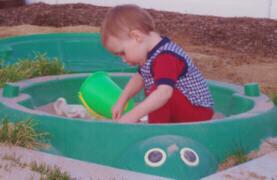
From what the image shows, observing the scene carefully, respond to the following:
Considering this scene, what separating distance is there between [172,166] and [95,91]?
3.34 feet

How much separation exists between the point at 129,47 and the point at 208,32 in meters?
5.32

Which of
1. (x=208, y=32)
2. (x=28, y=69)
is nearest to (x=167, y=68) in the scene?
(x=28, y=69)

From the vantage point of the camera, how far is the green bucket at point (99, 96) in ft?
9.13

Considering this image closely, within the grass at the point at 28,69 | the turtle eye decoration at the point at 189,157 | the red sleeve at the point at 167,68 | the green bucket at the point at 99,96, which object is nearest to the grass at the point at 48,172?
the turtle eye decoration at the point at 189,157

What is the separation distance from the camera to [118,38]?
2.14 meters

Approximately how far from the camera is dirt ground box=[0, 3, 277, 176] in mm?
5148

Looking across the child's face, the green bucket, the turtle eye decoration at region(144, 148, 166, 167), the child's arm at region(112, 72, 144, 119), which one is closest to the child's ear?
the child's face

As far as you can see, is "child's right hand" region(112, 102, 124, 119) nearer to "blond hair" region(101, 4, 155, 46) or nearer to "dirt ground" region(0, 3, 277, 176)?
→ "blond hair" region(101, 4, 155, 46)

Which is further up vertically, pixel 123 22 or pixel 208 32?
pixel 123 22

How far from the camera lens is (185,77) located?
233cm

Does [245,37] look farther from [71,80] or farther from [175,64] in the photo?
[175,64]

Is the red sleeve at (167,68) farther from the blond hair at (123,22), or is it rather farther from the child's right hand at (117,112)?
the child's right hand at (117,112)

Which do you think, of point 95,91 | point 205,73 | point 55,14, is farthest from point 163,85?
point 55,14

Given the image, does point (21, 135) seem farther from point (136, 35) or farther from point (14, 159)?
point (136, 35)
